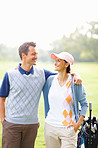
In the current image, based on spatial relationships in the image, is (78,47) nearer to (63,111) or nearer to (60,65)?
(60,65)

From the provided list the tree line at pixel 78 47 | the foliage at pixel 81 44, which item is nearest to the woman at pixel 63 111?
the tree line at pixel 78 47

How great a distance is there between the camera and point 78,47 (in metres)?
36.9

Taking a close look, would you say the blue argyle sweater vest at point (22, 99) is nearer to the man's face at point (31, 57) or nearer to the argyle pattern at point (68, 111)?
the man's face at point (31, 57)

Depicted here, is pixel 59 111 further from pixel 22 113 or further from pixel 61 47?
pixel 61 47

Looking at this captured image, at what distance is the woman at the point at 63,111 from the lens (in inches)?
85.9

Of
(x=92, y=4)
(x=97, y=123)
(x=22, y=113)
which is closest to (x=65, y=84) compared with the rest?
(x=22, y=113)

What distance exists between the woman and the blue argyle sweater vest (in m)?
0.14

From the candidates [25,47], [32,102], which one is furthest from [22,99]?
[25,47]

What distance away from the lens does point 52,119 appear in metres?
2.20

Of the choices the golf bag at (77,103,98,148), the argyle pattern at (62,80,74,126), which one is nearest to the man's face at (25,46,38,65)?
the argyle pattern at (62,80,74,126)

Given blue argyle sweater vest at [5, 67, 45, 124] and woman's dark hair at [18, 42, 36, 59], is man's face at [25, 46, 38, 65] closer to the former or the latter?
woman's dark hair at [18, 42, 36, 59]

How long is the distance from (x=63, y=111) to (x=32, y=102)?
297 millimetres

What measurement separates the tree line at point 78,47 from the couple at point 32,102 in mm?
30249

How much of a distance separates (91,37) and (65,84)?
113 feet
